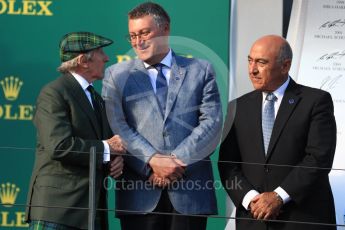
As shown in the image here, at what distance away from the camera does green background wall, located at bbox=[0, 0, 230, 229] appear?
556 centimetres

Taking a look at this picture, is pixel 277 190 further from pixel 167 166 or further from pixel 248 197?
pixel 167 166

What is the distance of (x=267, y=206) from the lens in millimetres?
4230

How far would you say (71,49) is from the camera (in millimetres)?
4387

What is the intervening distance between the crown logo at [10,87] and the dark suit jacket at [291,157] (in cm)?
154

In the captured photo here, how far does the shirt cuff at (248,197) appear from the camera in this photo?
4.29m

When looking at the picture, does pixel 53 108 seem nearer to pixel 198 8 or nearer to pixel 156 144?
pixel 156 144

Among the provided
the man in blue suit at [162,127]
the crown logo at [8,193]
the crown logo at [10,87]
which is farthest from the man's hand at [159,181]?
the crown logo at [10,87]

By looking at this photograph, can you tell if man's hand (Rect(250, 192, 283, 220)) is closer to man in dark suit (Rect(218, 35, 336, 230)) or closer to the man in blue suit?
man in dark suit (Rect(218, 35, 336, 230))

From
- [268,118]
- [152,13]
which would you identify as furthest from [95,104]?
[268,118]

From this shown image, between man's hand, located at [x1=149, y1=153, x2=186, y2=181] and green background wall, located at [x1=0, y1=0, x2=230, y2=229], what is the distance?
→ 4.30 ft

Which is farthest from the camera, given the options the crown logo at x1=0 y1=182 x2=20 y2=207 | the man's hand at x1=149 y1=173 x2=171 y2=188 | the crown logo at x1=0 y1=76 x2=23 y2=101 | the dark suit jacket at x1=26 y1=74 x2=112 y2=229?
the crown logo at x1=0 y1=76 x2=23 y2=101

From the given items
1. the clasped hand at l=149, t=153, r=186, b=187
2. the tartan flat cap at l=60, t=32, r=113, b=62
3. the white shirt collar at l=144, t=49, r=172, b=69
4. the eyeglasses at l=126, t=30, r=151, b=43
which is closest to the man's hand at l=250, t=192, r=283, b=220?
the clasped hand at l=149, t=153, r=186, b=187

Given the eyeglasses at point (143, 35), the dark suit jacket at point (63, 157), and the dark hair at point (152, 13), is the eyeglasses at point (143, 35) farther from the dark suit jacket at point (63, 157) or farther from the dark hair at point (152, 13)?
the dark suit jacket at point (63, 157)

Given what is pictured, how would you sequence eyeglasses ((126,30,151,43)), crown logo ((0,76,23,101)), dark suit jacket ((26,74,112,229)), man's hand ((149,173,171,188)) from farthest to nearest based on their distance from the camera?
crown logo ((0,76,23,101)) → eyeglasses ((126,30,151,43)) → man's hand ((149,173,171,188)) → dark suit jacket ((26,74,112,229))
